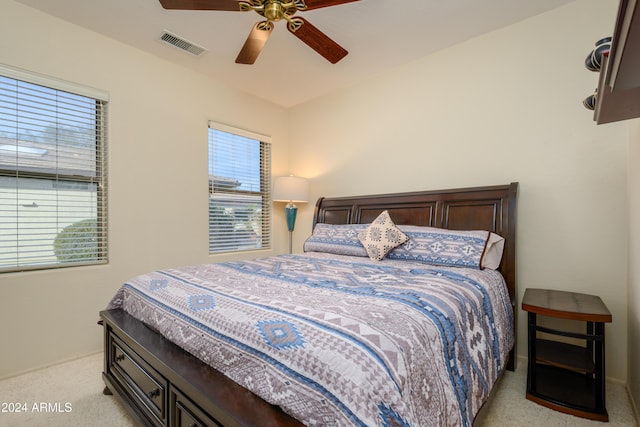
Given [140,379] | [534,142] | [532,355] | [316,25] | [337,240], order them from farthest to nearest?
[337,240], [316,25], [534,142], [532,355], [140,379]

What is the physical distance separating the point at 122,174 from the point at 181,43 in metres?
1.32

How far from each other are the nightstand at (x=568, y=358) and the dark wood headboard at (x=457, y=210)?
0.29 meters

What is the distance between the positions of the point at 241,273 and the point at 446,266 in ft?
4.91

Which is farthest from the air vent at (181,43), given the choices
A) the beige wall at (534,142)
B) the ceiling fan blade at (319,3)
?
the beige wall at (534,142)

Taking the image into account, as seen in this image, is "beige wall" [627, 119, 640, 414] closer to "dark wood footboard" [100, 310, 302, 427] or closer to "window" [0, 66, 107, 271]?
"dark wood footboard" [100, 310, 302, 427]

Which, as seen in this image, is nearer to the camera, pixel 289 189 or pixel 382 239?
pixel 382 239

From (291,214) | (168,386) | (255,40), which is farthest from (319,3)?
(291,214)

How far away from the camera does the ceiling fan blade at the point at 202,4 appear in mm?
1722

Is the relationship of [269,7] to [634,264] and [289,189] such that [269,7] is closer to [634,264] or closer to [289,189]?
[289,189]

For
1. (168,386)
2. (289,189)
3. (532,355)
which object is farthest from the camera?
(289,189)

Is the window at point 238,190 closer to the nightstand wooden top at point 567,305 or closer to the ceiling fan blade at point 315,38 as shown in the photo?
the ceiling fan blade at point 315,38

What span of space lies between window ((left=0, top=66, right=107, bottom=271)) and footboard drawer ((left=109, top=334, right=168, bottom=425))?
1.18 metres

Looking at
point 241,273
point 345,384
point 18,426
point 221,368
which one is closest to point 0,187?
point 18,426

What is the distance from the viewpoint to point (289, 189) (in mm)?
3725
